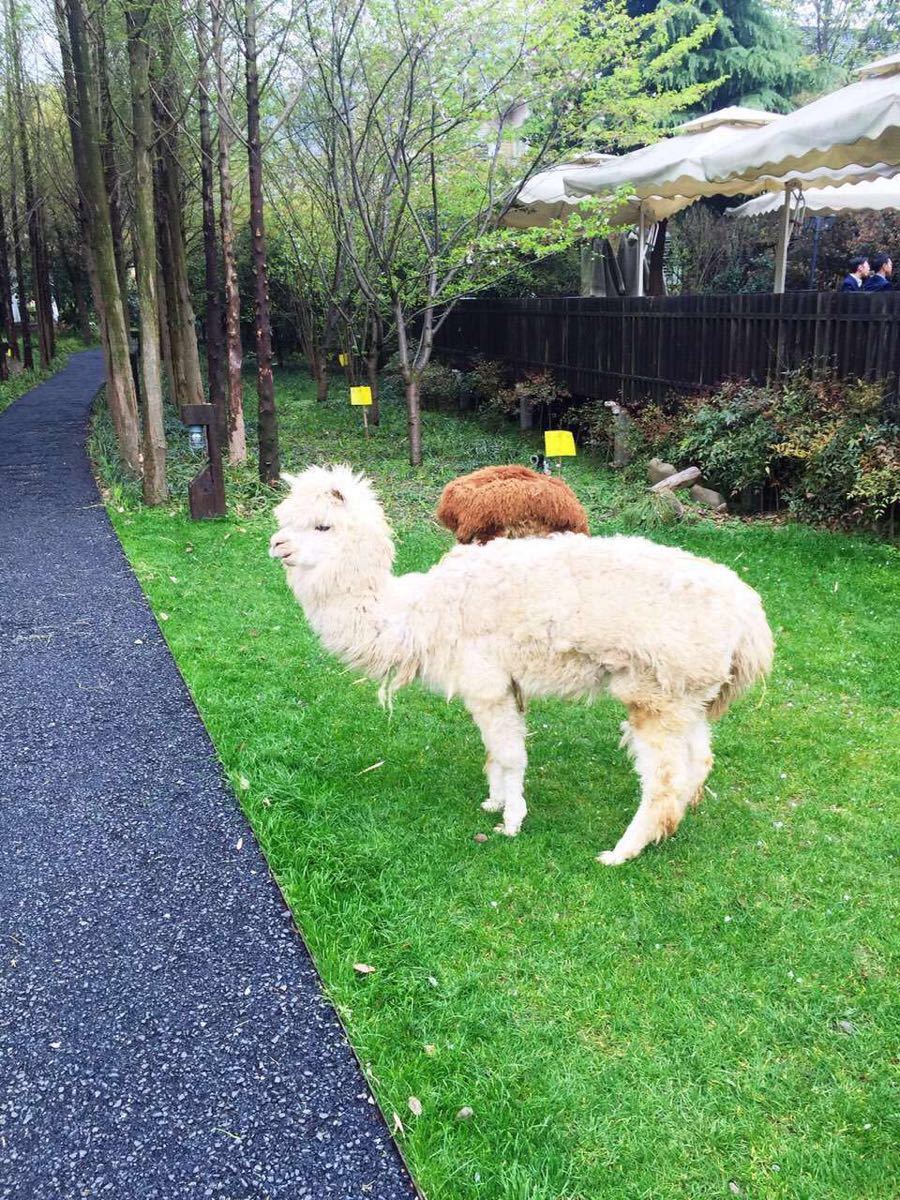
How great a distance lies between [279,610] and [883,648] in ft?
15.5

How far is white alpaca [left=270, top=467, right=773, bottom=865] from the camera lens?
3.75m

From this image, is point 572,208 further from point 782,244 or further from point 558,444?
point 558,444

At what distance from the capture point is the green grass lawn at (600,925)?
263 cm

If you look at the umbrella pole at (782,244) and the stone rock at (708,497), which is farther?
the umbrella pole at (782,244)

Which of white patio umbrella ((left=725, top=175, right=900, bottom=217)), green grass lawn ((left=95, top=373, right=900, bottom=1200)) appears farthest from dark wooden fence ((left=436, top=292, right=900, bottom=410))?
green grass lawn ((left=95, top=373, right=900, bottom=1200))

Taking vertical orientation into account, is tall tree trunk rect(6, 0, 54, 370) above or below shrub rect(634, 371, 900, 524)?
above

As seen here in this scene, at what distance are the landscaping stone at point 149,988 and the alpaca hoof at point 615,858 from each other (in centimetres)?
141

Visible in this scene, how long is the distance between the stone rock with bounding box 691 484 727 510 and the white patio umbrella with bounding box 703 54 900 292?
11.4 ft

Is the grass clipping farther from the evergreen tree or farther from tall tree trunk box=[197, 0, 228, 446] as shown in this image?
the evergreen tree

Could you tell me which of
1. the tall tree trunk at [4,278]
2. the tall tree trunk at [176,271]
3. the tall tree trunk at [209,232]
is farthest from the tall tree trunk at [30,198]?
the tall tree trunk at [209,232]

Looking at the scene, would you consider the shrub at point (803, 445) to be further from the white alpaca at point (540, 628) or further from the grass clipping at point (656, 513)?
the white alpaca at point (540, 628)

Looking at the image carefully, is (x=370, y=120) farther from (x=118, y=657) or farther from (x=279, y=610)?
(x=118, y=657)

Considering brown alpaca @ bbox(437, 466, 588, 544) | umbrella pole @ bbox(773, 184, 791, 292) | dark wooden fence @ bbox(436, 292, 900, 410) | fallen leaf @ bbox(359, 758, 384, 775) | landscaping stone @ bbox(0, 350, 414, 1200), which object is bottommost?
landscaping stone @ bbox(0, 350, 414, 1200)

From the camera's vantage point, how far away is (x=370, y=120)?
1270 centimetres
